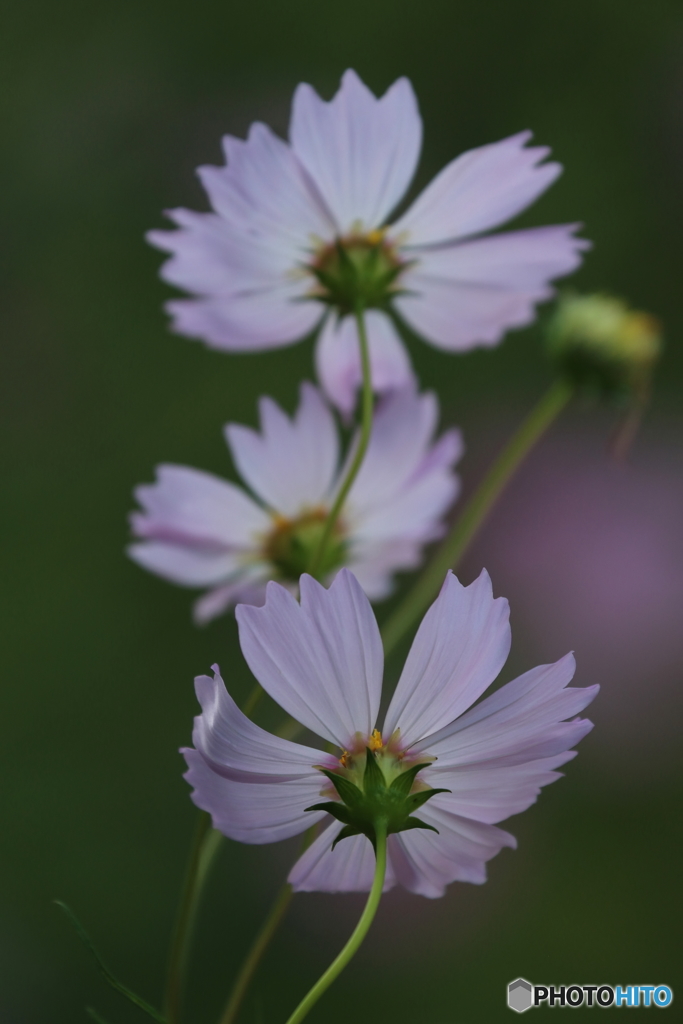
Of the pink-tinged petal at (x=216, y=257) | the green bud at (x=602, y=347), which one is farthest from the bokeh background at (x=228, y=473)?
the pink-tinged petal at (x=216, y=257)

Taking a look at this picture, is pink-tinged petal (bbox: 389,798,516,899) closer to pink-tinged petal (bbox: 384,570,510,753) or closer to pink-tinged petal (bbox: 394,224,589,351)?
pink-tinged petal (bbox: 384,570,510,753)

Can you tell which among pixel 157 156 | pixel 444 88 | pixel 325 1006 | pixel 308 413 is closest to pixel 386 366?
pixel 308 413

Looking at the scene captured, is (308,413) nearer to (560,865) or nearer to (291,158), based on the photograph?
(291,158)

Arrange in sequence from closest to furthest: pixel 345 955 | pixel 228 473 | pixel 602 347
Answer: pixel 345 955 → pixel 602 347 → pixel 228 473

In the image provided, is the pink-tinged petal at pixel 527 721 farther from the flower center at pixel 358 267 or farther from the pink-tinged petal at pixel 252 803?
the flower center at pixel 358 267

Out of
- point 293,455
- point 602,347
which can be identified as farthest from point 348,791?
point 602,347

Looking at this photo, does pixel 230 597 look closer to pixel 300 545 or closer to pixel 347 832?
pixel 300 545
